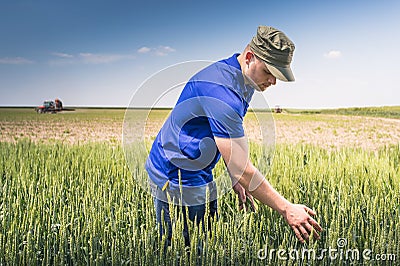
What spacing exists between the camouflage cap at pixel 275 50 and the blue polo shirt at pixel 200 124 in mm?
149

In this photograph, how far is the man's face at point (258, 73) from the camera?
6.24ft

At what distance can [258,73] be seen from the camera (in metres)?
1.92

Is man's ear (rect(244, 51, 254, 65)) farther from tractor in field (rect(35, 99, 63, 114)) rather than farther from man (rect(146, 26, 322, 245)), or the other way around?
tractor in field (rect(35, 99, 63, 114))

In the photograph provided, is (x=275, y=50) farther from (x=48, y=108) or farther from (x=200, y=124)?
(x=48, y=108)

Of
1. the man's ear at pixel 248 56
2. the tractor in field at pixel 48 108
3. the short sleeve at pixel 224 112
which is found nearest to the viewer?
the short sleeve at pixel 224 112

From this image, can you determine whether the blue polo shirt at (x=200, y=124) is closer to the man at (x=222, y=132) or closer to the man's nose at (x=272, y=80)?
the man at (x=222, y=132)

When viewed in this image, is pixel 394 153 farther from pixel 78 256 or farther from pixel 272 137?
pixel 78 256

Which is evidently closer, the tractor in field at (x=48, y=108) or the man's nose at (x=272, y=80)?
the man's nose at (x=272, y=80)

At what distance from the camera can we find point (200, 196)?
7.35ft

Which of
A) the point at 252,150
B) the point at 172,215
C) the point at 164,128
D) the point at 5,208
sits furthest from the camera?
the point at 252,150

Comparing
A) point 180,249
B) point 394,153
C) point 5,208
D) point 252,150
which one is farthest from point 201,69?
point 394,153

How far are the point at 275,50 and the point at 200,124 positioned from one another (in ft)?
1.64

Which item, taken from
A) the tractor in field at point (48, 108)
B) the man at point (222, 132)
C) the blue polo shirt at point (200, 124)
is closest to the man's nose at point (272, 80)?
the man at point (222, 132)

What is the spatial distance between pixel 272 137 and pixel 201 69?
21.4 inches
